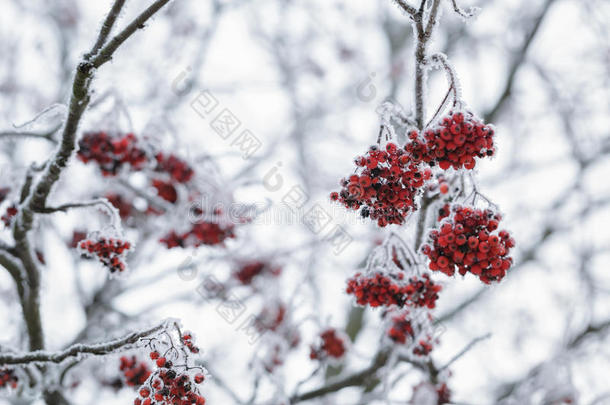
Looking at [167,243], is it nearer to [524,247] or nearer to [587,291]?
[587,291]

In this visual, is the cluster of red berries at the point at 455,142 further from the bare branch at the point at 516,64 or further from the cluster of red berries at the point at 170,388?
the bare branch at the point at 516,64

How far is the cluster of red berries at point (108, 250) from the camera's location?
2693 millimetres

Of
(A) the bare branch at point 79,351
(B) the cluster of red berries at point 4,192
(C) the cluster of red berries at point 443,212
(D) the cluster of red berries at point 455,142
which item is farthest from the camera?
(B) the cluster of red berries at point 4,192

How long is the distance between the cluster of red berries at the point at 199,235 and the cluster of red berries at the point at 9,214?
3.55 feet

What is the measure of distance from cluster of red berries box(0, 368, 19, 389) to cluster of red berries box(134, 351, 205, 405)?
1386 millimetres

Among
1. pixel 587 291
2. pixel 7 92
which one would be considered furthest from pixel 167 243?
pixel 7 92

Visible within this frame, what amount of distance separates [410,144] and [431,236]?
1.30ft

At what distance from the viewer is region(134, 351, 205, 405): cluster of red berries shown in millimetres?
1982

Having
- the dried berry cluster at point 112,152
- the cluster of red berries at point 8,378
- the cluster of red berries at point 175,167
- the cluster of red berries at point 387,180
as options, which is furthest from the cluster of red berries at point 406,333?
the cluster of red berries at point 8,378

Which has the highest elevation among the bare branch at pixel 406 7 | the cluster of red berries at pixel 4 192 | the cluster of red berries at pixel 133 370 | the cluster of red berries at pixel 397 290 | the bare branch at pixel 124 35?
the cluster of red berries at pixel 4 192

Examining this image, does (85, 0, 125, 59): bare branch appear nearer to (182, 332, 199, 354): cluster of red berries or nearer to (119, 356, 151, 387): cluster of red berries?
(182, 332, 199, 354): cluster of red berries

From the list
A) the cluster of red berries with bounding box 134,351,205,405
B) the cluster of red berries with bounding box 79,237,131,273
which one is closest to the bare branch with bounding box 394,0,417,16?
the cluster of red berries with bounding box 134,351,205,405

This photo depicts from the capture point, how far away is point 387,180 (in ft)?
6.75

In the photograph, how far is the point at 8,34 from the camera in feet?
26.4
